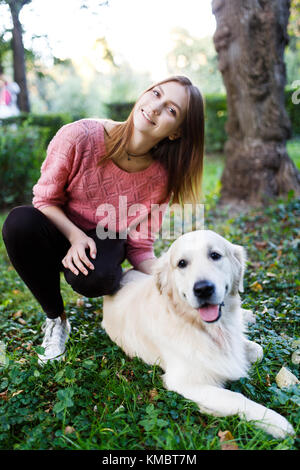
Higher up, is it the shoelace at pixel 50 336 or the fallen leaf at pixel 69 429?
the shoelace at pixel 50 336

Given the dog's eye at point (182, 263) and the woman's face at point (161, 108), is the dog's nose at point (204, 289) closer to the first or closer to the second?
the dog's eye at point (182, 263)

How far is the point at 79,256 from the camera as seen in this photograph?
2.29 metres

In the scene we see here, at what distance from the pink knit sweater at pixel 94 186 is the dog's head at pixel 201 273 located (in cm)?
68

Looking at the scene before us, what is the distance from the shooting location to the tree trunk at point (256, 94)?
4.45 m

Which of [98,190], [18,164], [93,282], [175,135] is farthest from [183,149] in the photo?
[18,164]

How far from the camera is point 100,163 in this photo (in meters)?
2.49

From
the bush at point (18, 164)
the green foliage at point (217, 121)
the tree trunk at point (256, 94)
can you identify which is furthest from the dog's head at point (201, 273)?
the green foliage at point (217, 121)

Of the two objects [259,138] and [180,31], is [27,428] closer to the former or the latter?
[259,138]

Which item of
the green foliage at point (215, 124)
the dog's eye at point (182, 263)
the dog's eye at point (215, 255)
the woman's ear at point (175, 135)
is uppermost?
the green foliage at point (215, 124)

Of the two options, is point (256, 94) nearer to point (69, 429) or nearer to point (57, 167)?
point (57, 167)

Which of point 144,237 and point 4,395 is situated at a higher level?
point 144,237

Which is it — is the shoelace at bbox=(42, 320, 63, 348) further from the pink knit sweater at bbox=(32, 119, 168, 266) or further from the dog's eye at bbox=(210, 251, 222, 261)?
the dog's eye at bbox=(210, 251, 222, 261)

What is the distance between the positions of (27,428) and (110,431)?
372 millimetres

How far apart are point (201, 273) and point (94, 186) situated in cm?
109
